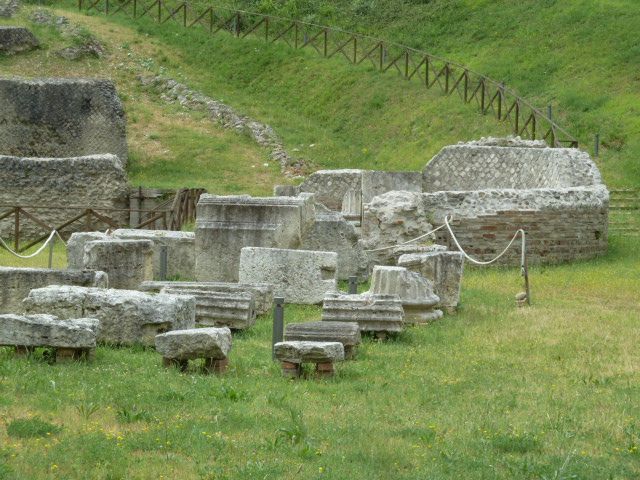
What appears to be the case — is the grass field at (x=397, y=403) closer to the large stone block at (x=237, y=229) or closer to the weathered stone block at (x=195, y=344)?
the weathered stone block at (x=195, y=344)

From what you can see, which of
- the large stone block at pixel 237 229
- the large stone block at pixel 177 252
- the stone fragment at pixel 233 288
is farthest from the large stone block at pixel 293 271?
the large stone block at pixel 177 252

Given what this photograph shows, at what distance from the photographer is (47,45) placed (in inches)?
1356

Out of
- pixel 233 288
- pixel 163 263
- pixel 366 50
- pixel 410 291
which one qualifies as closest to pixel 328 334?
pixel 233 288

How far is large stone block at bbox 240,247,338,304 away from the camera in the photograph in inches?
554

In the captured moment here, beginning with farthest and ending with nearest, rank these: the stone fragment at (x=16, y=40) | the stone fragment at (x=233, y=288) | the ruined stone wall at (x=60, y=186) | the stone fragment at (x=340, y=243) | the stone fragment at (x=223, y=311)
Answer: the stone fragment at (x=16, y=40), the ruined stone wall at (x=60, y=186), the stone fragment at (x=340, y=243), the stone fragment at (x=233, y=288), the stone fragment at (x=223, y=311)

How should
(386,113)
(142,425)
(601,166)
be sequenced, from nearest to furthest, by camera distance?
(142,425), (601,166), (386,113)

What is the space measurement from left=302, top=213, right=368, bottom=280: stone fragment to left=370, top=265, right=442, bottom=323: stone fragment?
11.0 ft

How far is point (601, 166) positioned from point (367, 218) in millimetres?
10127

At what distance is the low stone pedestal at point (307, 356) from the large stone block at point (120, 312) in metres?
1.49

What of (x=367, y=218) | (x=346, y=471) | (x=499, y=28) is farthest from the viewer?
(x=499, y=28)

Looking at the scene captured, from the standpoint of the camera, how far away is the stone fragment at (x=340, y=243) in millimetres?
16391

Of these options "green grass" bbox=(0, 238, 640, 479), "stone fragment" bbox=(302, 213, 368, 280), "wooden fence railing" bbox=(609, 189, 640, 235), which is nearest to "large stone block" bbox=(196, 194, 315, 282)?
"stone fragment" bbox=(302, 213, 368, 280)

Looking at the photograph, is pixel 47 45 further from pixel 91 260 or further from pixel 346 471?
pixel 346 471

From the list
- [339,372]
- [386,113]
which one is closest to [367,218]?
[339,372]
